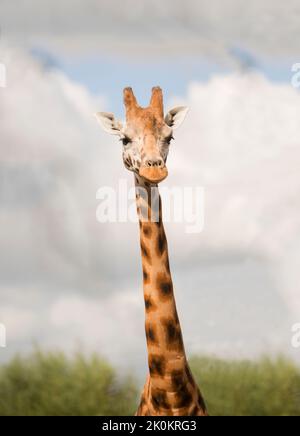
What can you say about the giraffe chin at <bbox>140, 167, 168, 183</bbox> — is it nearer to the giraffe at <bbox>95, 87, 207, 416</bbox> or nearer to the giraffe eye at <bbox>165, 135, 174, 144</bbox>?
the giraffe at <bbox>95, 87, 207, 416</bbox>

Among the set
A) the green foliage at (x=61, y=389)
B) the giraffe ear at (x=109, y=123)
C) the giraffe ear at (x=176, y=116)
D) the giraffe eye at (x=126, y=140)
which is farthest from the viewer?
the green foliage at (x=61, y=389)

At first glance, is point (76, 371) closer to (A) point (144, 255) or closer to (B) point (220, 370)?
(B) point (220, 370)

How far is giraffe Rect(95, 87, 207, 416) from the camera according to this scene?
10.5 m

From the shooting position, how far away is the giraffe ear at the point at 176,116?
1154 centimetres

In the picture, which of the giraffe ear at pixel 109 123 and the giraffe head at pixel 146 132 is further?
the giraffe ear at pixel 109 123

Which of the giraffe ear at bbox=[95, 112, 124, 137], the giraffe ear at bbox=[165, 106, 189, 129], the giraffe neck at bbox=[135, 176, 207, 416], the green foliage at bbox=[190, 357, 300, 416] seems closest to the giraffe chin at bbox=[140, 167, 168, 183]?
the giraffe neck at bbox=[135, 176, 207, 416]

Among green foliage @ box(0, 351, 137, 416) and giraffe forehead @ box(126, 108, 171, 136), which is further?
green foliage @ box(0, 351, 137, 416)

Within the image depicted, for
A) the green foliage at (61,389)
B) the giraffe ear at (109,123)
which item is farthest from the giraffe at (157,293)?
the green foliage at (61,389)

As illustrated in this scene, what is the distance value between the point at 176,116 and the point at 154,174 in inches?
78.7

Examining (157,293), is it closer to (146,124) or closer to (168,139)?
(168,139)

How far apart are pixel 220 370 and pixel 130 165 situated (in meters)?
10.4

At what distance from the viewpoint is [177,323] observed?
10.6 m

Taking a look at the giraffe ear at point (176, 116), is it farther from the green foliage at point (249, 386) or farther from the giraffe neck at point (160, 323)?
the green foliage at point (249, 386)

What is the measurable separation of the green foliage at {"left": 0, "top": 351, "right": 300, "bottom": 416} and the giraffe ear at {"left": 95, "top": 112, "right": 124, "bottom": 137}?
938 cm
